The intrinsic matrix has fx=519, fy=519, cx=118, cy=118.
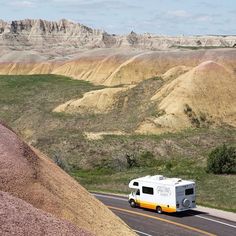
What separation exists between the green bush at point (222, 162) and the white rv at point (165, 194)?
13.6 m

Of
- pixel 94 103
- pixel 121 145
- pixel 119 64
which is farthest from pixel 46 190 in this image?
pixel 119 64

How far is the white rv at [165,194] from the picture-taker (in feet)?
120

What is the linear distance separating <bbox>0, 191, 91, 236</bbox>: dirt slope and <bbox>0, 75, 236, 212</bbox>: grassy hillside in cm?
2565

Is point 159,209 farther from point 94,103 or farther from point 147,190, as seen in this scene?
point 94,103

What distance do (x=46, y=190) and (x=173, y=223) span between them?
49.6 feet

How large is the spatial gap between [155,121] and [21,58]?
115 meters

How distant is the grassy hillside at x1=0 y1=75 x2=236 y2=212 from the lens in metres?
49.2

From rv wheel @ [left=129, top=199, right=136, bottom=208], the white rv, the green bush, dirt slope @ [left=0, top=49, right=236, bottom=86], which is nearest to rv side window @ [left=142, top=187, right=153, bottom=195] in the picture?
the white rv

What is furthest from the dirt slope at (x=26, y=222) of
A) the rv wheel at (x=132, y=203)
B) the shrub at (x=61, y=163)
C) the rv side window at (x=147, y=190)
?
the shrub at (x=61, y=163)

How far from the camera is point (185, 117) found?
246ft

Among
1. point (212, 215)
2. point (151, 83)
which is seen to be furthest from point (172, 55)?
point (212, 215)

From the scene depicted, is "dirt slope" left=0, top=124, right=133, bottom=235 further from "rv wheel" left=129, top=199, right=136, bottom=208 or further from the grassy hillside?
the grassy hillside

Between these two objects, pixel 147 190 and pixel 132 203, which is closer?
pixel 147 190

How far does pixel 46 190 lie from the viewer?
869 inches
